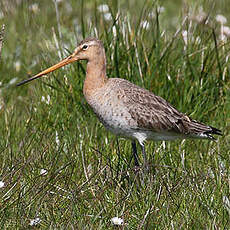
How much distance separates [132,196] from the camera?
4398 millimetres

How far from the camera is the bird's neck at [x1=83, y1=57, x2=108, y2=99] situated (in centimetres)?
523

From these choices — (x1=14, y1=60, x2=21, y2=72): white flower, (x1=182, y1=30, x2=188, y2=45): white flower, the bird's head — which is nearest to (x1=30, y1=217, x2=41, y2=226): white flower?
the bird's head

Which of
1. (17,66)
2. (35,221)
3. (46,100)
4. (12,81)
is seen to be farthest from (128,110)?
(17,66)

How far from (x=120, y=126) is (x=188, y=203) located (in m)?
1.06

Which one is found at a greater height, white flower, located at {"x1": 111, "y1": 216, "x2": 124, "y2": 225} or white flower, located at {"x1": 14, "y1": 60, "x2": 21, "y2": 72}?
white flower, located at {"x1": 111, "y1": 216, "x2": 124, "y2": 225}

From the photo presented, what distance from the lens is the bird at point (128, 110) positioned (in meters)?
5.05

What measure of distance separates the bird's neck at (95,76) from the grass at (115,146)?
0.46m

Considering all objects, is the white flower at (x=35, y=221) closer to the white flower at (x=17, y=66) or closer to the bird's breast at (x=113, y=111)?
the bird's breast at (x=113, y=111)

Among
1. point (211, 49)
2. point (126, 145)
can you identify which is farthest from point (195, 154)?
point (211, 49)

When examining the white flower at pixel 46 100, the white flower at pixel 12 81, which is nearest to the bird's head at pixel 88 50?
the white flower at pixel 46 100

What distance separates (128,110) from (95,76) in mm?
440

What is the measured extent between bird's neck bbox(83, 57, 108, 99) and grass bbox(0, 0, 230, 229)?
46 cm

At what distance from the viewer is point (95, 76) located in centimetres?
525

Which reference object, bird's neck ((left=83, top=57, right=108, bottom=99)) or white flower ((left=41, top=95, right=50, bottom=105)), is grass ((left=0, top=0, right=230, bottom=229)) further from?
bird's neck ((left=83, top=57, right=108, bottom=99))
